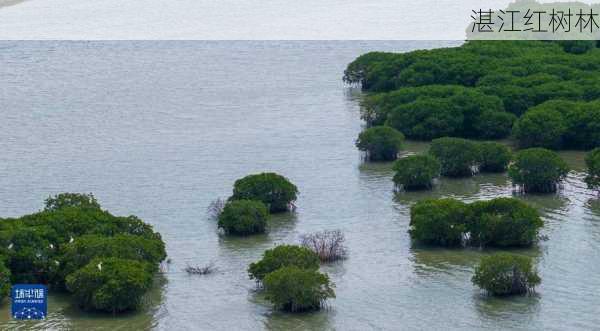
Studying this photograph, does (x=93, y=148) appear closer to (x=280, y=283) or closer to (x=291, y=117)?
(x=291, y=117)

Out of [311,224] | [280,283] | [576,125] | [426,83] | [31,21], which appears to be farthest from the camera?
[31,21]

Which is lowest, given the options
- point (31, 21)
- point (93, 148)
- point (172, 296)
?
point (172, 296)

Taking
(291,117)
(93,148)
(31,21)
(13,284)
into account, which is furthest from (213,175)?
(31,21)

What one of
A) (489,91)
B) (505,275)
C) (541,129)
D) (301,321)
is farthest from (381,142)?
(301,321)

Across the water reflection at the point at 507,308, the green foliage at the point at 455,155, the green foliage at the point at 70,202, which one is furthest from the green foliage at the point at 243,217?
the green foliage at the point at 455,155

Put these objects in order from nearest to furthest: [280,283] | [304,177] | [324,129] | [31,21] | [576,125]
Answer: [280,283] → [304,177] → [576,125] → [324,129] → [31,21]

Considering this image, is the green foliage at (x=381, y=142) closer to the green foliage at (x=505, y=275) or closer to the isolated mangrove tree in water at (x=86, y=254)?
the isolated mangrove tree in water at (x=86, y=254)
